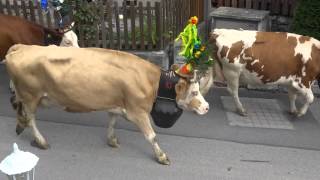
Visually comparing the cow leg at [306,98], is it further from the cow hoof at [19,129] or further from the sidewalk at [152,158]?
the cow hoof at [19,129]

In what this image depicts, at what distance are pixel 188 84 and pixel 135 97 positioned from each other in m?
0.61

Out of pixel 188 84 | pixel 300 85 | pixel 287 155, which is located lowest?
pixel 287 155

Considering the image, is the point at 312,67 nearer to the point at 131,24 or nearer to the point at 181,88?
the point at 181,88

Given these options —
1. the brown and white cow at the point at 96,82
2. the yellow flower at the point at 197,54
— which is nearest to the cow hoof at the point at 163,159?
the brown and white cow at the point at 96,82

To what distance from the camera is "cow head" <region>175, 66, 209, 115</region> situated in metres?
4.73

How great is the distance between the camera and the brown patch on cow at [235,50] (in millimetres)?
5965

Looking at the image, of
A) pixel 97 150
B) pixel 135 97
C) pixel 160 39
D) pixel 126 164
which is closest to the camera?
pixel 135 97

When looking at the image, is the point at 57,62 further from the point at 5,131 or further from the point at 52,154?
the point at 5,131

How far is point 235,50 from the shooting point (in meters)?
5.96

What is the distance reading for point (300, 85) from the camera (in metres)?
6.00

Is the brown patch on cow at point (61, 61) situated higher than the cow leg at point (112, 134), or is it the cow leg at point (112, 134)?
the brown patch on cow at point (61, 61)

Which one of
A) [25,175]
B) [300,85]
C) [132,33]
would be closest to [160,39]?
[132,33]

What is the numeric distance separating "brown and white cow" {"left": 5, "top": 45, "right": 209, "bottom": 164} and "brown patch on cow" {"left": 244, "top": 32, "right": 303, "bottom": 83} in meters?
1.51

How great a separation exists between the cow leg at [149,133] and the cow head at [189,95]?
42cm
